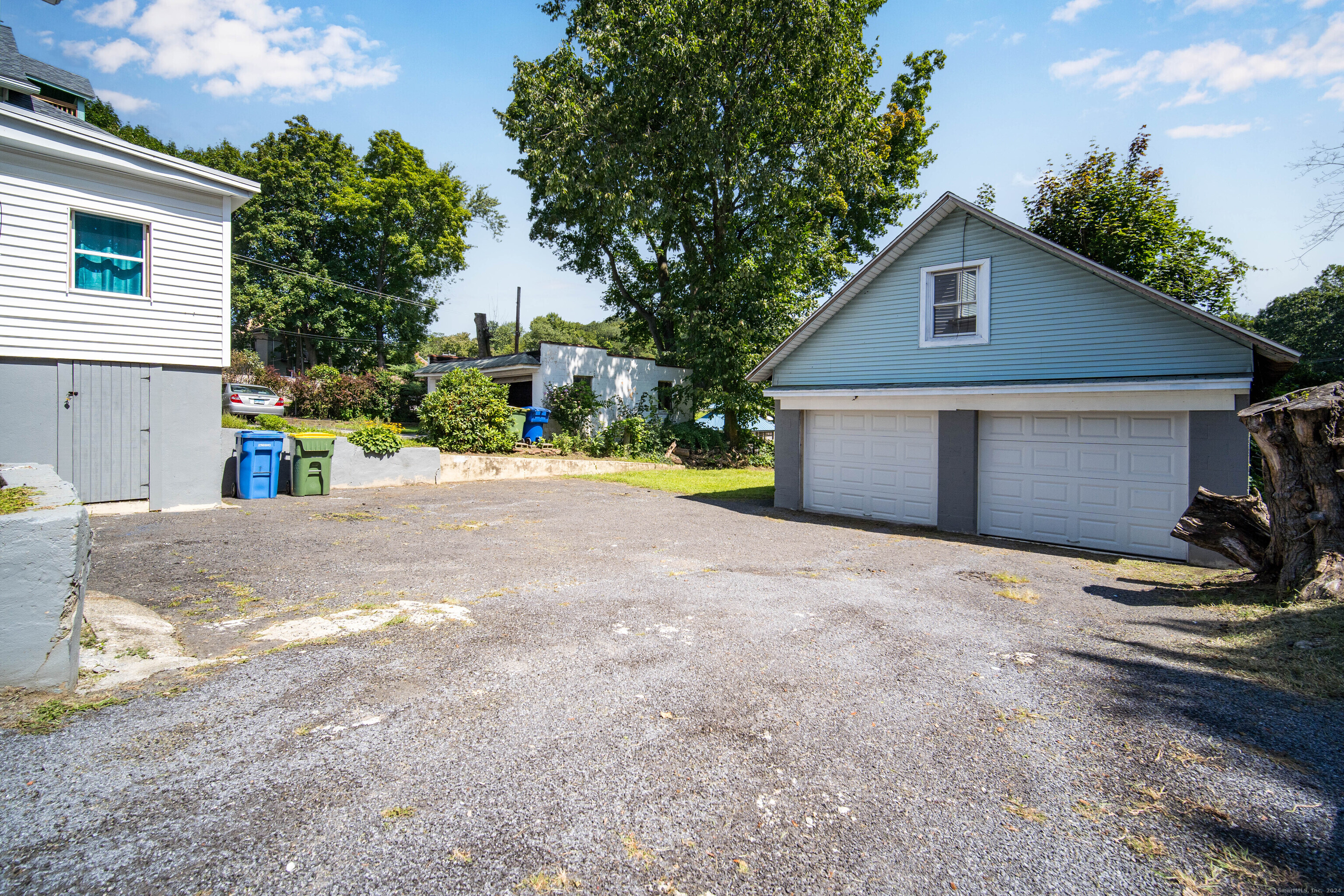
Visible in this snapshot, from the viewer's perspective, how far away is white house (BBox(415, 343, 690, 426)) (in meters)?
22.5

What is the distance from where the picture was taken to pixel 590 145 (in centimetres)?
2227

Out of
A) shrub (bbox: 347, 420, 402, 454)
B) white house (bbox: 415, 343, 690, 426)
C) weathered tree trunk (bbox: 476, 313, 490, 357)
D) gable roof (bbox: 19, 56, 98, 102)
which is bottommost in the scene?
shrub (bbox: 347, 420, 402, 454)

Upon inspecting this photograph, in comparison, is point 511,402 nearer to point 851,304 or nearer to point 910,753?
point 851,304

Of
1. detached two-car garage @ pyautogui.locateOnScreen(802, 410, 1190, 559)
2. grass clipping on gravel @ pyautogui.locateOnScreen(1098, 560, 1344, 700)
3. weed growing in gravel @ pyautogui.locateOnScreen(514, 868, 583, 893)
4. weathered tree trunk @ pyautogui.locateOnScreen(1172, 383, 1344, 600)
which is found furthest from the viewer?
detached two-car garage @ pyautogui.locateOnScreen(802, 410, 1190, 559)

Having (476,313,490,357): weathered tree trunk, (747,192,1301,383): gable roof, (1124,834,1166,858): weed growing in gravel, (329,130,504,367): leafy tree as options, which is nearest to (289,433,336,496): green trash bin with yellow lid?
(747,192,1301,383): gable roof

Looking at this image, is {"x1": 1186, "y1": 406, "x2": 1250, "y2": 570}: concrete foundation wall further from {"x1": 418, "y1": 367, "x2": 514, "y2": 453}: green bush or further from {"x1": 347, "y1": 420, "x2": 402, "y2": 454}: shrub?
{"x1": 418, "y1": 367, "x2": 514, "y2": 453}: green bush

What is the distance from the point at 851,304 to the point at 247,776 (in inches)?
497

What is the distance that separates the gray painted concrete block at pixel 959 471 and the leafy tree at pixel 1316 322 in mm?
27768

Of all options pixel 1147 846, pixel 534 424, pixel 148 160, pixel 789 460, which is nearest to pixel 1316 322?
pixel 789 460

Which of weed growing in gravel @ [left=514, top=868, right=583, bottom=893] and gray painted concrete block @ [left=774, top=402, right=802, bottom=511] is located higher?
gray painted concrete block @ [left=774, top=402, right=802, bottom=511]

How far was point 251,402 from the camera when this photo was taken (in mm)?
23047

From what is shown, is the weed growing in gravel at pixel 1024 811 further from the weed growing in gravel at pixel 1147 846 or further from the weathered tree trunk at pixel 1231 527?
the weathered tree trunk at pixel 1231 527

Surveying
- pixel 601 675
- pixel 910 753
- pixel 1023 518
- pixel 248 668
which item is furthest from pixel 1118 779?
pixel 1023 518

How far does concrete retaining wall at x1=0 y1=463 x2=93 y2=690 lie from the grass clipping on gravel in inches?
309
